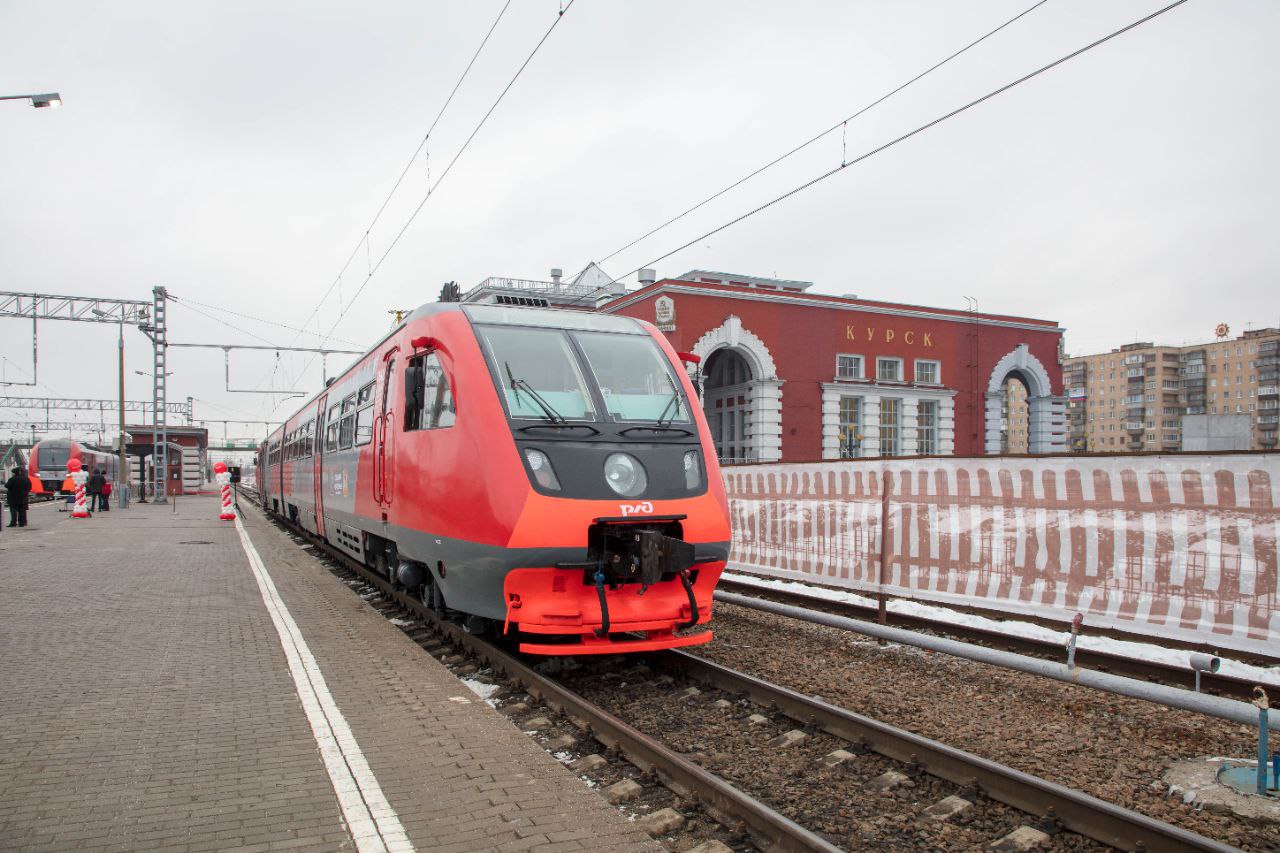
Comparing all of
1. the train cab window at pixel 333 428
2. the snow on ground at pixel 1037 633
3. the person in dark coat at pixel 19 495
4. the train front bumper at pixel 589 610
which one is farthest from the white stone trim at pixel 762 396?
the train front bumper at pixel 589 610

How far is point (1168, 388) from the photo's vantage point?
107875 millimetres

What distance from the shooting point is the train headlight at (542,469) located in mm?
6164

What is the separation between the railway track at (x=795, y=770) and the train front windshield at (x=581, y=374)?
2.03m

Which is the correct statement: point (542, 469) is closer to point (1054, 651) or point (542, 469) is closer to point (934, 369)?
point (1054, 651)

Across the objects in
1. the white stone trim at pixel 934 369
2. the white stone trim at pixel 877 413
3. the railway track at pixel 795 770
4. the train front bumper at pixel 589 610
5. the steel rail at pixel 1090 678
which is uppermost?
the white stone trim at pixel 934 369

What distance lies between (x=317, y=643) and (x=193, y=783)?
3.62 metres

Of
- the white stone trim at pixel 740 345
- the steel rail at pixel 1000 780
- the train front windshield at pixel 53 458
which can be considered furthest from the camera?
the train front windshield at pixel 53 458

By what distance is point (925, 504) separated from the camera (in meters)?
8.86

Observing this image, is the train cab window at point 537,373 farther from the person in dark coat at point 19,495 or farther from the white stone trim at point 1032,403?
the white stone trim at point 1032,403

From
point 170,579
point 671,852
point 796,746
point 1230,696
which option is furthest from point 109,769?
point 170,579

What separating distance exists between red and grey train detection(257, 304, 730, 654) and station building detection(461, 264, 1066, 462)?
21.2 metres

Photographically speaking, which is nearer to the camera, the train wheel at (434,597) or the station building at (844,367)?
the train wheel at (434,597)

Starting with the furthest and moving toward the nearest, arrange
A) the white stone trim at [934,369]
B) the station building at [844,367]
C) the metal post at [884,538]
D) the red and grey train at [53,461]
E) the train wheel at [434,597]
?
the red and grey train at [53,461] < the white stone trim at [934,369] < the station building at [844,367] < the metal post at [884,538] < the train wheel at [434,597]

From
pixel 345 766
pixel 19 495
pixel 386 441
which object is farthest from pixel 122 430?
pixel 345 766
